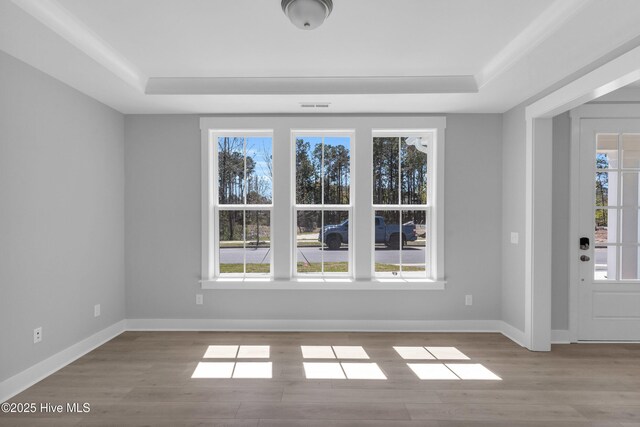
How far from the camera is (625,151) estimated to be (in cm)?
363

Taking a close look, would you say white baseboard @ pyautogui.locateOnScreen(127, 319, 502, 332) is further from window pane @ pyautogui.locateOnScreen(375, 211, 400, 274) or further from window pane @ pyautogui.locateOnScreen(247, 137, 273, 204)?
window pane @ pyautogui.locateOnScreen(247, 137, 273, 204)

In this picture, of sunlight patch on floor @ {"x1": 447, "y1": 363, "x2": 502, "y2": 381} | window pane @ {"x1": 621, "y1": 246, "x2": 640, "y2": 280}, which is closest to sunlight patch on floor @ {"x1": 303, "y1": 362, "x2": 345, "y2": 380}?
sunlight patch on floor @ {"x1": 447, "y1": 363, "x2": 502, "y2": 381}

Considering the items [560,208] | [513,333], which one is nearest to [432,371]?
[513,333]

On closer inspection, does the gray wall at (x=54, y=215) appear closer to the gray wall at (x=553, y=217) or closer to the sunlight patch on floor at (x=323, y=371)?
the sunlight patch on floor at (x=323, y=371)

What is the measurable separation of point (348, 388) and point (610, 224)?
3214 mm

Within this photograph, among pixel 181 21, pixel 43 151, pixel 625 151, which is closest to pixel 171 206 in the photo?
pixel 43 151

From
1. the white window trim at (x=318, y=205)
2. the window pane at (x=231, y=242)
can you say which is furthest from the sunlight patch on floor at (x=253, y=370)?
the window pane at (x=231, y=242)

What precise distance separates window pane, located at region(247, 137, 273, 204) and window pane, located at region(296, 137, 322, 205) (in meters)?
0.35

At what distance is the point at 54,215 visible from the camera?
3.05 metres

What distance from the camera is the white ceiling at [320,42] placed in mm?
2207

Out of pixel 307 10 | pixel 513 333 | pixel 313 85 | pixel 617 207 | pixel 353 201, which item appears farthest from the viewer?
pixel 353 201

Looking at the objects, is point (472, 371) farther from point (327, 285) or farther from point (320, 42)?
point (320, 42)

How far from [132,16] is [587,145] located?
14.1 feet

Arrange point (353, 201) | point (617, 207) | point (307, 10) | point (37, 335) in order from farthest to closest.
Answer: point (353, 201) → point (617, 207) → point (37, 335) → point (307, 10)
